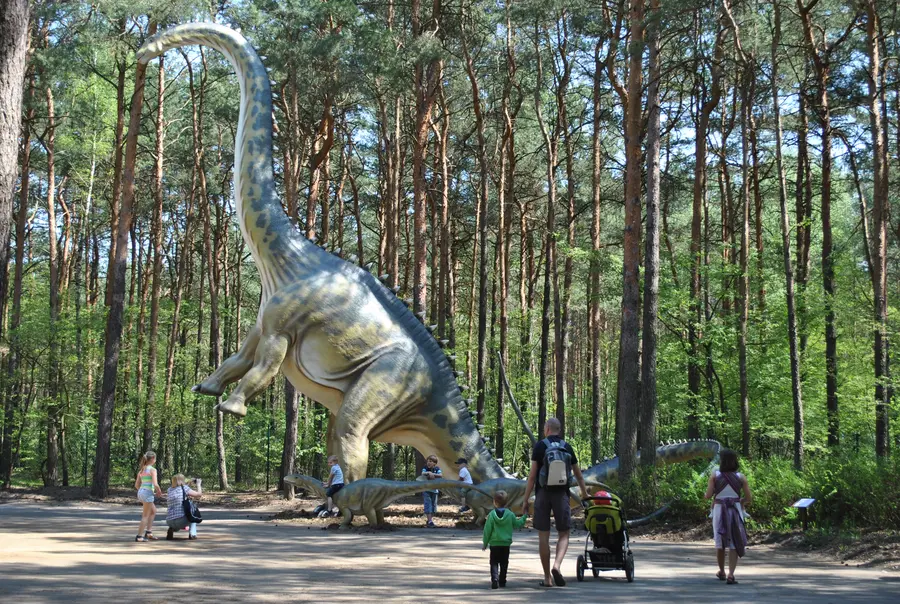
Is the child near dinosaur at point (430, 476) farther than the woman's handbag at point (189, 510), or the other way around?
the child near dinosaur at point (430, 476)

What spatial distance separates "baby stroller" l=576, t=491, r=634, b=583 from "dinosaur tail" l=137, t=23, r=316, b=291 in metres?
6.94

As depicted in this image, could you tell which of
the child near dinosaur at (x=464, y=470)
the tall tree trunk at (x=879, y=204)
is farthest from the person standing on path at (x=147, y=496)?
the tall tree trunk at (x=879, y=204)

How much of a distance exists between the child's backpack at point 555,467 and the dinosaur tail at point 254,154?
684cm

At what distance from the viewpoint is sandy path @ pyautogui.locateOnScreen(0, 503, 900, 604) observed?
6969mm

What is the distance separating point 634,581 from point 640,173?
8.76 m

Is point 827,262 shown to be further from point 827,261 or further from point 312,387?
point 312,387

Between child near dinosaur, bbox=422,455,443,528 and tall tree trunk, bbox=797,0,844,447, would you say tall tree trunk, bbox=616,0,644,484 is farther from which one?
tall tree trunk, bbox=797,0,844,447

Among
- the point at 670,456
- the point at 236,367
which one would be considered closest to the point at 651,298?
the point at 670,456

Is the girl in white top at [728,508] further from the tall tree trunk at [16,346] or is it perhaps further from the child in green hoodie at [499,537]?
the tall tree trunk at [16,346]

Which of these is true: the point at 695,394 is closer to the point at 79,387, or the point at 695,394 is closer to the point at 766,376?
the point at 766,376

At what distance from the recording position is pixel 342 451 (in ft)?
41.8

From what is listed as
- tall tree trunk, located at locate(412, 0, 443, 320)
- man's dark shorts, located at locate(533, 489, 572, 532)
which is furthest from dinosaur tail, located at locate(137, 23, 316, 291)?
tall tree trunk, located at locate(412, 0, 443, 320)

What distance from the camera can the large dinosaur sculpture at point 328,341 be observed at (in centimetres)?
1287

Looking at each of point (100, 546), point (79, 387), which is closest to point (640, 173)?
point (100, 546)
